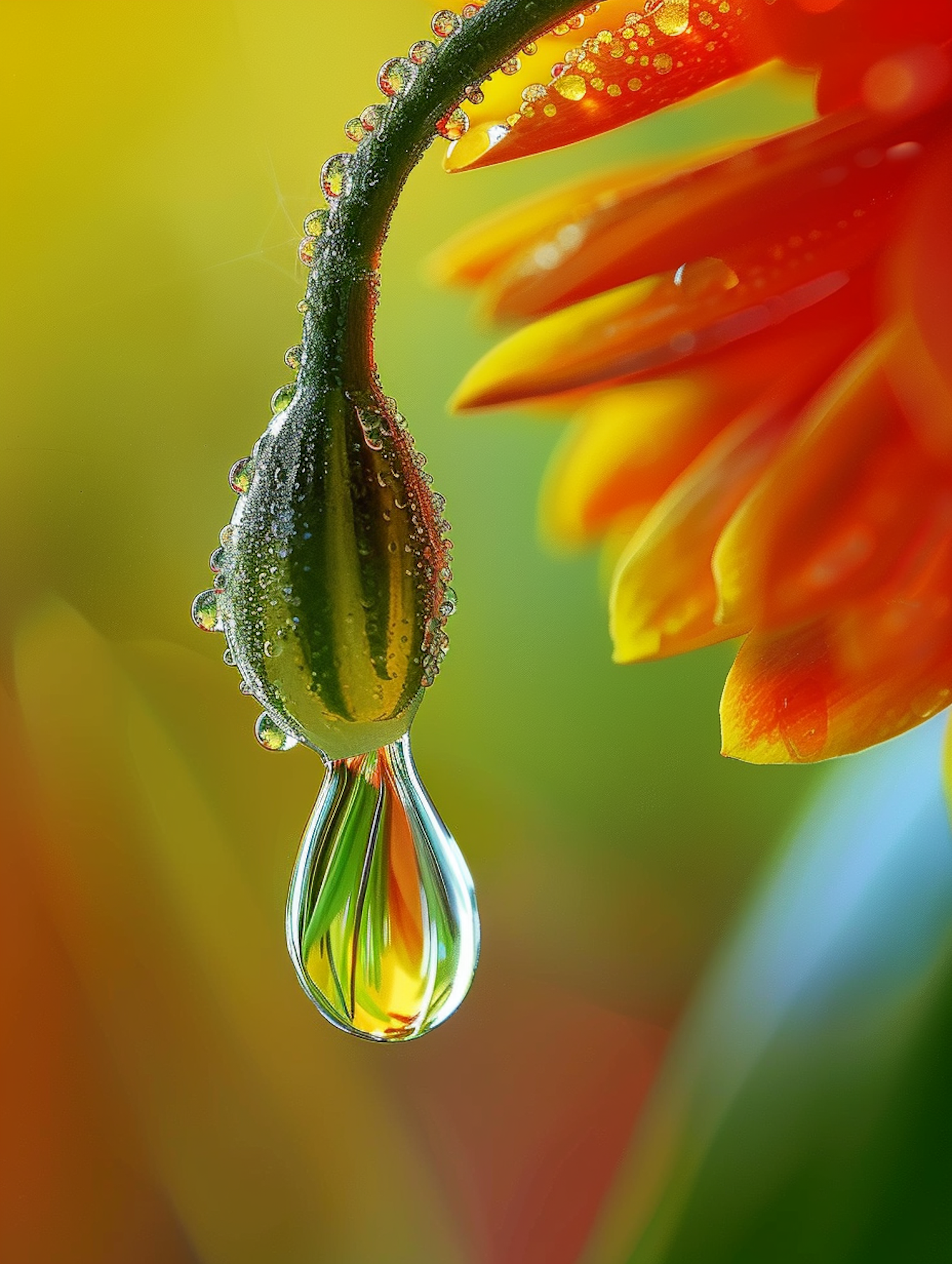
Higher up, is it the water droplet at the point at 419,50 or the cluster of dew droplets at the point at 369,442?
the water droplet at the point at 419,50

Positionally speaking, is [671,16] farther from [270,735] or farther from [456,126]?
[270,735]

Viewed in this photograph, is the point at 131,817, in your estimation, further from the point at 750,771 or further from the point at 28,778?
the point at 750,771

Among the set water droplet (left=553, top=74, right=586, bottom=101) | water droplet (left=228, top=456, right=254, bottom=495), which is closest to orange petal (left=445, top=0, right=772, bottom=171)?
water droplet (left=553, top=74, right=586, bottom=101)

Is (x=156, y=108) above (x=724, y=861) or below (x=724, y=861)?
above

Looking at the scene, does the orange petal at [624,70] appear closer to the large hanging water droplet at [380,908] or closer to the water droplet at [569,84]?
the water droplet at [569,84]

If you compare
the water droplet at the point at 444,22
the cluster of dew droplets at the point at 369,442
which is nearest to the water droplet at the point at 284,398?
the cluster of dew droplets at the point at 369,442

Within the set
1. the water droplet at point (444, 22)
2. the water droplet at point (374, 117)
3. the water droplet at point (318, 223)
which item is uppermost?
the water droplet at point (444, 22)

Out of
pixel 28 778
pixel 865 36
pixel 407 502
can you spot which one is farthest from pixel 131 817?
pixel 865 36

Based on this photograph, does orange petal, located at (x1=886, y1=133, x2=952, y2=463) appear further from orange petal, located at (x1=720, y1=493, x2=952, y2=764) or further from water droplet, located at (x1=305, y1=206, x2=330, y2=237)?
water droplet, located at (x1=305, y1=206, x2=330, y2=237)
